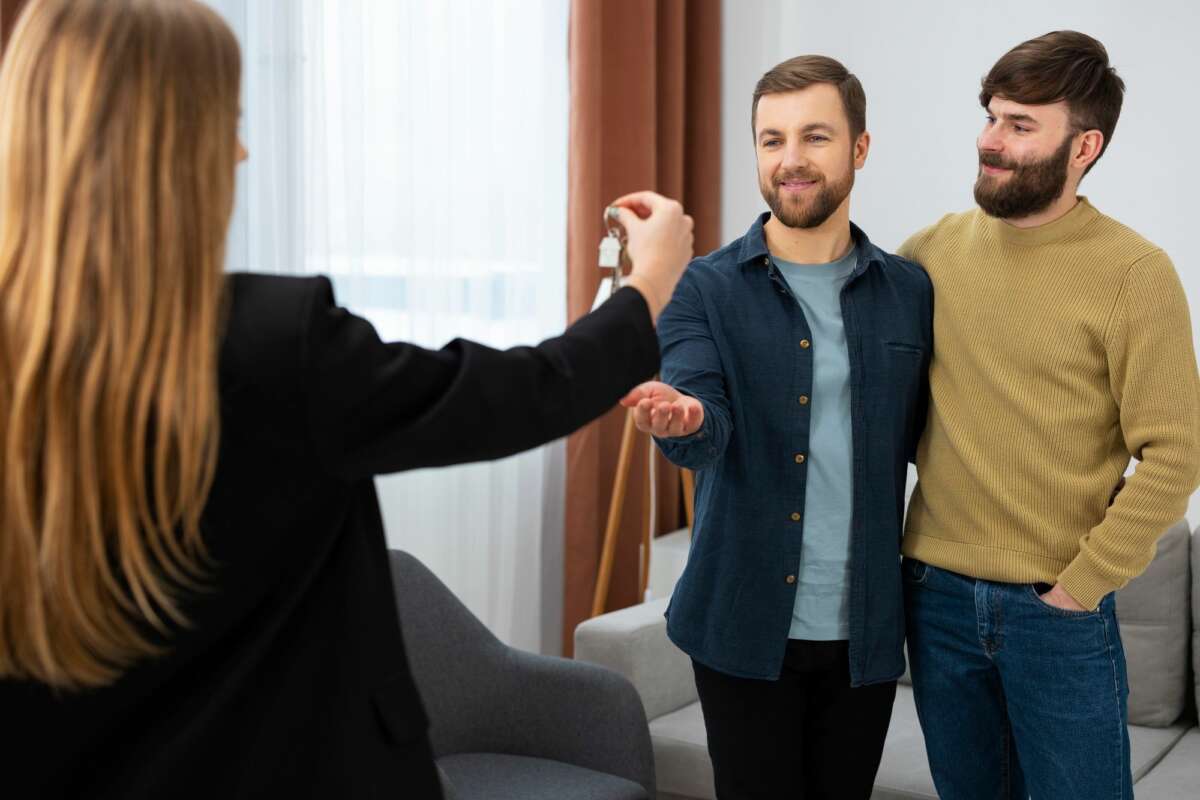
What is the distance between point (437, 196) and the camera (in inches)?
123

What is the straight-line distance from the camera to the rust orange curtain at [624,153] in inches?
136

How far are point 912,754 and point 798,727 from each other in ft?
2.90

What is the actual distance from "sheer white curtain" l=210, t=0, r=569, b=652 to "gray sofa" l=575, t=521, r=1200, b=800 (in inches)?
22.0

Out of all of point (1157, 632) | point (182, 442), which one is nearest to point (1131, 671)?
point (1157, 632)

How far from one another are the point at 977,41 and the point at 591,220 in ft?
4.15

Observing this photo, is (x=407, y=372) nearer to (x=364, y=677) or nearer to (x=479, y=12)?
(x=364, y=677)

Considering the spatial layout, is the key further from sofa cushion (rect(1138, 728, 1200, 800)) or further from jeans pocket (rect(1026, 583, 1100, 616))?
sofa cushion (rect(1138, 728, 1200, 800))

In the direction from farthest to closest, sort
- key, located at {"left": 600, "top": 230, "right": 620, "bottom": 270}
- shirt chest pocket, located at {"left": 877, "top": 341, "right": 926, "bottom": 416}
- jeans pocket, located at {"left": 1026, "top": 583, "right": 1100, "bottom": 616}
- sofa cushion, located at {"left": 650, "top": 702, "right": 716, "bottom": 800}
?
sofa cushion, located at {"left": 650, "top": 702, "right": 716, "bottom": 800} → shirt chest pocket, located at {"left": 877, "top": 341, "right": 926, "bottom": 416} → jeans pocket, located at {"left": 1026, "top": 583, "right": 1100, "bottom": 616} → key, located at {"left": 600, "top": 230, "right": 620, "bottom": 270}

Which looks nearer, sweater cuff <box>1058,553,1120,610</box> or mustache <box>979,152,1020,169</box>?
sweater cuff <box>1058,553,1120,610</box>

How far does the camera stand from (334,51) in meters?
2.87

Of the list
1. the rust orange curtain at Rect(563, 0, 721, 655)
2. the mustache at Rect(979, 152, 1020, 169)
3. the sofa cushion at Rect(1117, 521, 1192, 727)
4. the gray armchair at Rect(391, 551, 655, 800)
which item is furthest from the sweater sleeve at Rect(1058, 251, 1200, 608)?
the rust orange curtain at Rect(563, 0, 721, 655)

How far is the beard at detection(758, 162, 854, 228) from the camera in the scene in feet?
6.33

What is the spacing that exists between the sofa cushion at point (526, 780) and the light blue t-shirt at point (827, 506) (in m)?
0.76

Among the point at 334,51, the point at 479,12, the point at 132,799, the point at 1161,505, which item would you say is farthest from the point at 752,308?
the point at 479,12
